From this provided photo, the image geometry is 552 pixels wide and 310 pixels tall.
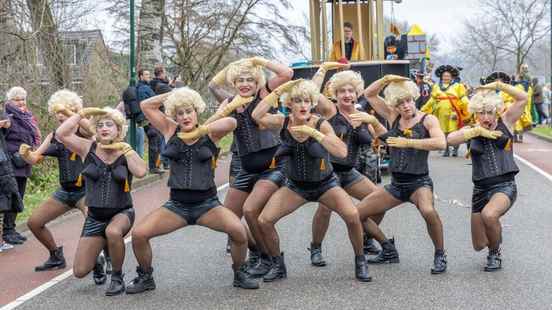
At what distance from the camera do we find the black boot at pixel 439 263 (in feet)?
23.7

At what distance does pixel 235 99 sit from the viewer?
23.4ft

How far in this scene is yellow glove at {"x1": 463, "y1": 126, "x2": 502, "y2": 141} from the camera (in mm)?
7160

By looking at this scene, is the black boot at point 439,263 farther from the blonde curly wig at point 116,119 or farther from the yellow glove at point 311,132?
the blonde curly wig at point 116,119

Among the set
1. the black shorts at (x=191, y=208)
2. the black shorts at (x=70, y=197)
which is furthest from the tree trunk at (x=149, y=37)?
the black shorts at (x=191, y=208)

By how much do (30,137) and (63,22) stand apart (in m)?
9.16

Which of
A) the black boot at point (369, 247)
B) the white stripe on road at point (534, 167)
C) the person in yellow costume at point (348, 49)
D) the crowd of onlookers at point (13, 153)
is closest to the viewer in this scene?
the black boot at point (369, 247)

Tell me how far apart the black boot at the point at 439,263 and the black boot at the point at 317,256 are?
103 cm

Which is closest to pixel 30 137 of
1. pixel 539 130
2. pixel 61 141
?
pixel 61 141

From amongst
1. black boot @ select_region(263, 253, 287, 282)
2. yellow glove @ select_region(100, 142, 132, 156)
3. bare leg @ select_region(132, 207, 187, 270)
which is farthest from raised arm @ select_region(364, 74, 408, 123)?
yellow glove @ select_region(100, 142, 132, 156)

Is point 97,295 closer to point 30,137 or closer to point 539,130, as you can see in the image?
point 30,137

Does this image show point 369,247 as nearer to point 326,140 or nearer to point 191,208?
point 326,140

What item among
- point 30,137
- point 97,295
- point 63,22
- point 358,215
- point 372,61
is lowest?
point 97,295

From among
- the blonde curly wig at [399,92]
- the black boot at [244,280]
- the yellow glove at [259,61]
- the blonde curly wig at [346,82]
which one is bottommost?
the black boot at [244,280]

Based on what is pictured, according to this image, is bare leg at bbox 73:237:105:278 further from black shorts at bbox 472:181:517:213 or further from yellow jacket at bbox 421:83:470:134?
yellow jacket at bbox 421:83:470:134
